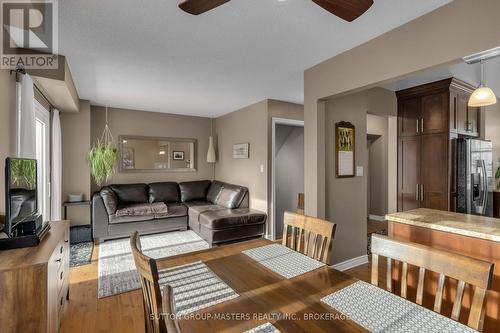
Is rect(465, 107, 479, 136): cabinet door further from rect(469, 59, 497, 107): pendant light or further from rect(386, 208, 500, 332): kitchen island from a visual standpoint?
rect(386, 208, 500, 332): kitchen island

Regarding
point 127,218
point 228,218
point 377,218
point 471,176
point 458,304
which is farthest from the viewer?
point 377,218

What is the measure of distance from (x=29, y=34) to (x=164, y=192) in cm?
349

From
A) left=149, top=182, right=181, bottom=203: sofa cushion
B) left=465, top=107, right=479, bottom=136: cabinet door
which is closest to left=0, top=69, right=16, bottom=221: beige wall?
left=149, top=182, right=181, bottom=203: sofa cushion

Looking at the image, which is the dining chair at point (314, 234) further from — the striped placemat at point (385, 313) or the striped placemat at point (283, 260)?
the striped placemat at point (385, 313)

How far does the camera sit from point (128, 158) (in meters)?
5.25

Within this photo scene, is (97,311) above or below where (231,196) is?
below

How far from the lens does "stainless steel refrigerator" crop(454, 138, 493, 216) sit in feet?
10.7

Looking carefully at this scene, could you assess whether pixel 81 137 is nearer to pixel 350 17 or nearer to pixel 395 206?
pixel 350 17

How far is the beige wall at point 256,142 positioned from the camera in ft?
14.3

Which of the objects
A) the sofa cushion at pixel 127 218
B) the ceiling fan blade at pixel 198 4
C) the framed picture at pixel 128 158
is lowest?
the sofa cushion at pixel 127 218

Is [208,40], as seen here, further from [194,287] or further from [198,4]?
[194,287]

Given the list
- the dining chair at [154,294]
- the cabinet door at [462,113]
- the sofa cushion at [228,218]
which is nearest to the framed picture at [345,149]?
the cabinet door at [462,113]

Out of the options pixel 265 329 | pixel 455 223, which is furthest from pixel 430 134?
pixel 265 329

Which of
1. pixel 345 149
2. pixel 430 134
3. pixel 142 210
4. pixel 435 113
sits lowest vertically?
pixel 142 210
